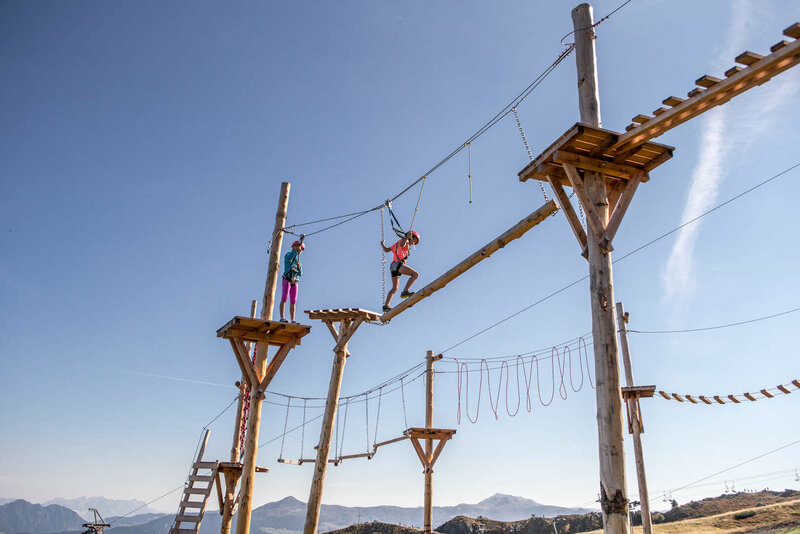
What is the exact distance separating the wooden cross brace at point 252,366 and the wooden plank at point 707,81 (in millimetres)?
6840

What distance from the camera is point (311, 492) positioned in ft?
31.2

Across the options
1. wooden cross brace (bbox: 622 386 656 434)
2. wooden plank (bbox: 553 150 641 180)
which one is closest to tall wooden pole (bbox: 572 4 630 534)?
wooden plank (bbox: 553 150 641 180)

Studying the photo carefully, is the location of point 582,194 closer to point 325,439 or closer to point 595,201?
point 595,201

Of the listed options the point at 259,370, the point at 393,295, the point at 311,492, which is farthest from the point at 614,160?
the point at 311,492

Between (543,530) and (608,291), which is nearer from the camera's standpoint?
(608,291)

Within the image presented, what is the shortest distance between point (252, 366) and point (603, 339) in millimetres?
5986

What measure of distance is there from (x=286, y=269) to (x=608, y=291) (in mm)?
6037

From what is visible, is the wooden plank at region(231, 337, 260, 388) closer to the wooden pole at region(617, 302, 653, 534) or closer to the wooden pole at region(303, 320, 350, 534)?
the wooden pole at region(303, 320, 350, 534)

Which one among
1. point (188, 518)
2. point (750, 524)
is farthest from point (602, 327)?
point (750, 524)

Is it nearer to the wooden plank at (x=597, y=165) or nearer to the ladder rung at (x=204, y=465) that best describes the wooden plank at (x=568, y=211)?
the wooden plank at (x=597, y=165)

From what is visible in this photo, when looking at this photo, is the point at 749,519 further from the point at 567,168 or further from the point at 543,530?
the point at 567,168

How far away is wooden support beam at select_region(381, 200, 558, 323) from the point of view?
6.59 m

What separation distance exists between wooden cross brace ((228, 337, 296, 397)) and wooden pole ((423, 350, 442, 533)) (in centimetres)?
485

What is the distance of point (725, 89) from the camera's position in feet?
14.9
